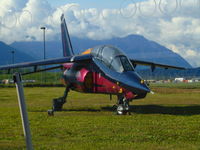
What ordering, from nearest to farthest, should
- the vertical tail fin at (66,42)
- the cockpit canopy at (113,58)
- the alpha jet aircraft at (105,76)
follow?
the alpha jet aircraft at (105,76)
the cockpit canopy at (113,58)
the vertical tail fin at (66,42)

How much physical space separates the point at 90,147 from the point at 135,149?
1.18 m

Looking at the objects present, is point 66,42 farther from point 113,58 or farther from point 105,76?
point 113,58

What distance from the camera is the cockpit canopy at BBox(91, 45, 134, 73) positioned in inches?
789

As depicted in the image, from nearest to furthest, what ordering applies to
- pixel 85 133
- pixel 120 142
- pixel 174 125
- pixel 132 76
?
1. pixel 120 142
2. pixel 85 133
3. pixel 174 125
4. pixel 132 76

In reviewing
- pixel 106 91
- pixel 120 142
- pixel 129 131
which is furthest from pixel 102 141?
pixel 106 91

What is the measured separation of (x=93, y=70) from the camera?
2203 cm

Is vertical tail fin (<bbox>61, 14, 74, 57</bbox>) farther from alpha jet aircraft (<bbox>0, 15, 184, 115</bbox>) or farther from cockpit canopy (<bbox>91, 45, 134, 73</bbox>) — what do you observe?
cockpit canopy (<bbox>91, 45, 134, 73</bbox>)

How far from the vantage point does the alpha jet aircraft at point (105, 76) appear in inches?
755

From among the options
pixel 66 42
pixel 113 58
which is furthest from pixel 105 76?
pixel 66 42

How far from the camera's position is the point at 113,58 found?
20484mm

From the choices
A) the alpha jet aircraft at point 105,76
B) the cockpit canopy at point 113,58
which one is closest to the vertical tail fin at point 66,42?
the alpha jet aircraft at point 105,76

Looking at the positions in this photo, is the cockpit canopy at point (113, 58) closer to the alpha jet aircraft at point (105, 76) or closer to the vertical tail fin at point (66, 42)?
the alpha jet aircraft at point (105, 76)

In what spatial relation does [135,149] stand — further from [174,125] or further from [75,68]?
[75,68]

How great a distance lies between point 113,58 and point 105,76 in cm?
110
